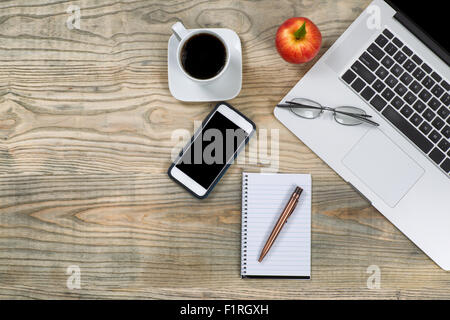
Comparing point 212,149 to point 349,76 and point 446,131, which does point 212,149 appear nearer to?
point 349,76

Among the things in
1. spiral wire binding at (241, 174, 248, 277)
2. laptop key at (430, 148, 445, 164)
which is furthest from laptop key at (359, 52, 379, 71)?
spiral wire binding at (241, 174, 248, 277)

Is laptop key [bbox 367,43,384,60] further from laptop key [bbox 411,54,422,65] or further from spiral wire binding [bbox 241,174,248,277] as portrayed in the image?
spiral wire binding [bbox 241,174,248,277]

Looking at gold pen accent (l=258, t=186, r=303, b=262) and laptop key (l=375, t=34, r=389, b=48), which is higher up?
laptop key (l=375, t=34, r=389, b=48)

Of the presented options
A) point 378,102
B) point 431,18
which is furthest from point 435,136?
point 431,18

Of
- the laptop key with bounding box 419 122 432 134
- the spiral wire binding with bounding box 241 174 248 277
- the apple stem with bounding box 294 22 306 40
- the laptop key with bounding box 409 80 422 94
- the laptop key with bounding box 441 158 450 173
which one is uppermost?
the apple stem with bounding box 294 22 306 40

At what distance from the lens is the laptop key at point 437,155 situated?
70 cm

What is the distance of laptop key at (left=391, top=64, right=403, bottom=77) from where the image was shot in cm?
72

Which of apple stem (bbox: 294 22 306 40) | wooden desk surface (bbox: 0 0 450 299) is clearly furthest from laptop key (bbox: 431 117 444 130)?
apple stem (bbox: 294 22 306 40)

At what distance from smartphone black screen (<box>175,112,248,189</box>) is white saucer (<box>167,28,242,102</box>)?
5cm

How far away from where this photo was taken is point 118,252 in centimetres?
74

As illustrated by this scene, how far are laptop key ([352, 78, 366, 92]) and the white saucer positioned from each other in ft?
0.76

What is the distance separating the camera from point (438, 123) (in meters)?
0.71

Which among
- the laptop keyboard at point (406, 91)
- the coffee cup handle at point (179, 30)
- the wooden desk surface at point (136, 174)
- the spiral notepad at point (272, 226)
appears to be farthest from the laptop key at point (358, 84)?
the coffee cup handle at point (179, 30)

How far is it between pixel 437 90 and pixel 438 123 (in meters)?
0.07
